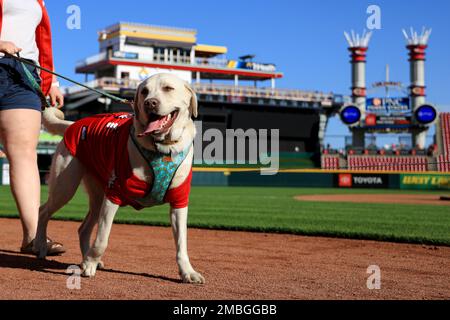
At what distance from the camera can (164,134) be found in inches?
160

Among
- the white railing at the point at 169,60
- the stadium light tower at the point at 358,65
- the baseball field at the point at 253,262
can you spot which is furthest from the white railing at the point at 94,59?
the baseball field at the point at 253,262

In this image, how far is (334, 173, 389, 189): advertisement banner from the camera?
31.8 meters

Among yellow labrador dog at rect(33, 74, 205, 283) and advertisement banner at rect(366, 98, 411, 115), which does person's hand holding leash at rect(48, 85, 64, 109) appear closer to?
yellow labrador dog at rect(33, 74, 205, 283)

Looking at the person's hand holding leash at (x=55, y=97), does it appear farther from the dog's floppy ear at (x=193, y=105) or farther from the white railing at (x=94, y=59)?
the white railing at (x=94, y=59)

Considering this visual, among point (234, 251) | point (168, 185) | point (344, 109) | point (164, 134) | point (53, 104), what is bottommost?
point (234, 251)

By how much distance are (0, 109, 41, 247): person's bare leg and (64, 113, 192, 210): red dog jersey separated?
34 centimetres

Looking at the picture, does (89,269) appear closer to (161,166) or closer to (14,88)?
(161,166)

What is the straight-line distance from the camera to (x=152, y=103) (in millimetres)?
3932

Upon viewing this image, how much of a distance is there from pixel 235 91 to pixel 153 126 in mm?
47862
